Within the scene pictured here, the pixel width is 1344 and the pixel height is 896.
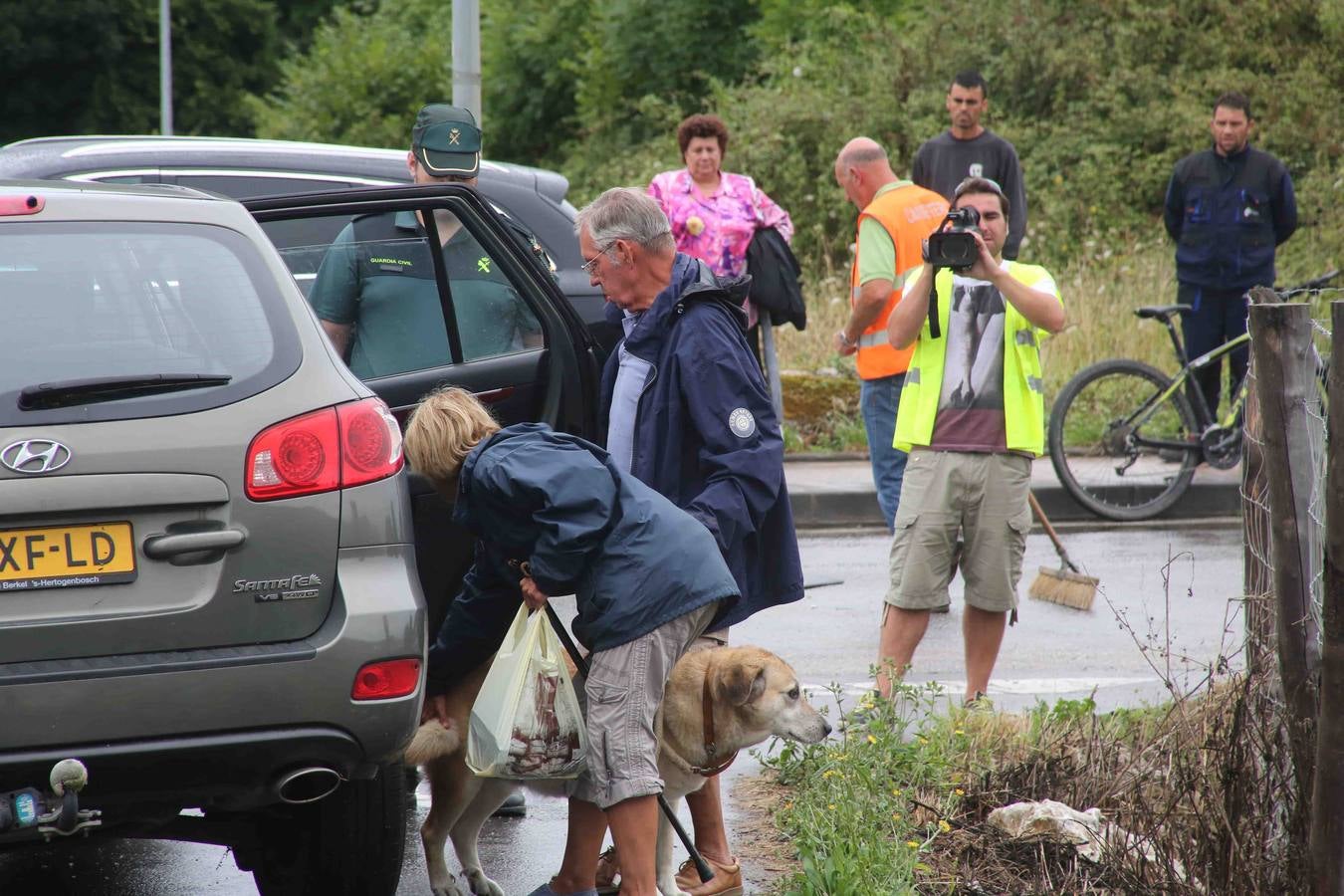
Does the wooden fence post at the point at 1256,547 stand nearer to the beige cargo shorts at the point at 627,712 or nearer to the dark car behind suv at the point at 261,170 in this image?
the beige cargo shorts at the point at 627,712

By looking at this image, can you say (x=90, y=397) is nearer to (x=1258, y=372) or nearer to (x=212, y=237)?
(x=212, y=237)

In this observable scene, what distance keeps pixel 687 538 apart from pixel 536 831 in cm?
151

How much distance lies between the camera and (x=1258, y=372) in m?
3.54

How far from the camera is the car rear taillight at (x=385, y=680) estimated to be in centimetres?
340

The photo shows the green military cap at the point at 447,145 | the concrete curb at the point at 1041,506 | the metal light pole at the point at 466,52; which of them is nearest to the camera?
the green military cap at the point at 447,145

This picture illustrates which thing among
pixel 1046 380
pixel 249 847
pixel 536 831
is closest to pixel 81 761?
pixel 249 847

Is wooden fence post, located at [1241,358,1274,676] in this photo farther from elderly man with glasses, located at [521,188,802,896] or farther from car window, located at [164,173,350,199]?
car window, located at [164,173,350,199]

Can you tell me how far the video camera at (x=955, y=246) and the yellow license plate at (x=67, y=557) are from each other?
2.95 m

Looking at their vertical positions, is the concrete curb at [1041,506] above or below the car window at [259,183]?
below

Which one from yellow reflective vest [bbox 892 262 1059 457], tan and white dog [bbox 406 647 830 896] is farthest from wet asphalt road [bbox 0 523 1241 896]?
yellow reflective vest [bbox 892 262 1059 457]

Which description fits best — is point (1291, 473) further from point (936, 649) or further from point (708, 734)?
point (936, 649)

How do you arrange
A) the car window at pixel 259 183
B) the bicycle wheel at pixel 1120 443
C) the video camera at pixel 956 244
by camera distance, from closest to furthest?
the video camera at pixel 956 244, the car window at pixel 259 183, the bicycle wheel at pixel 1120 443

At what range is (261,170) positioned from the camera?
21.9 feet

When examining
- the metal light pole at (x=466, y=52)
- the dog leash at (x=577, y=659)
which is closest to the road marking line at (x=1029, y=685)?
the dog leash at (x=577, y=659)
